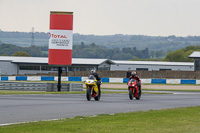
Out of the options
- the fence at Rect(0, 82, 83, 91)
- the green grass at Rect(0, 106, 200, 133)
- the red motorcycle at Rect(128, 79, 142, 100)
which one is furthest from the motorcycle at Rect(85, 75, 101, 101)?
the fence at Rect(0, 82, 83, 91)

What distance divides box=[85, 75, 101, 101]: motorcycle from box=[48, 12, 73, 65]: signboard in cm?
1028

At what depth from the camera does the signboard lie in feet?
107

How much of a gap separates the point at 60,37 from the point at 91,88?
34.7ft

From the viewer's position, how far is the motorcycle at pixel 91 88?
22.8m

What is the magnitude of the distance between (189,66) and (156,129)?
89657mm

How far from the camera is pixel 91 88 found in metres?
23.2

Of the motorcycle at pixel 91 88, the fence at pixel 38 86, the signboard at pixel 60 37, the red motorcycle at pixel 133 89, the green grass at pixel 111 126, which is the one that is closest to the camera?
the green grass at pixel 111 126

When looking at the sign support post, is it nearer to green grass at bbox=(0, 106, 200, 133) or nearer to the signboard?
the signboard

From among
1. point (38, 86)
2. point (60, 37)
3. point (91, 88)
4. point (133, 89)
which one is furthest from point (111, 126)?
point (38, 86)

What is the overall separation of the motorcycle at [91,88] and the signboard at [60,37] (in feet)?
33.7

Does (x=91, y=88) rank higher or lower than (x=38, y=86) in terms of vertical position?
higher

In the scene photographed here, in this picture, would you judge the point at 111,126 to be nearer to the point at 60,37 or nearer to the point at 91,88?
the point at 91,88

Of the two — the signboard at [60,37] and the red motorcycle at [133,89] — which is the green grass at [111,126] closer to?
the red motorcycle at [133,89]

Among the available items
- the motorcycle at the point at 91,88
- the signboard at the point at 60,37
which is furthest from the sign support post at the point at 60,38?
the motorcycle at the point at 91,88
